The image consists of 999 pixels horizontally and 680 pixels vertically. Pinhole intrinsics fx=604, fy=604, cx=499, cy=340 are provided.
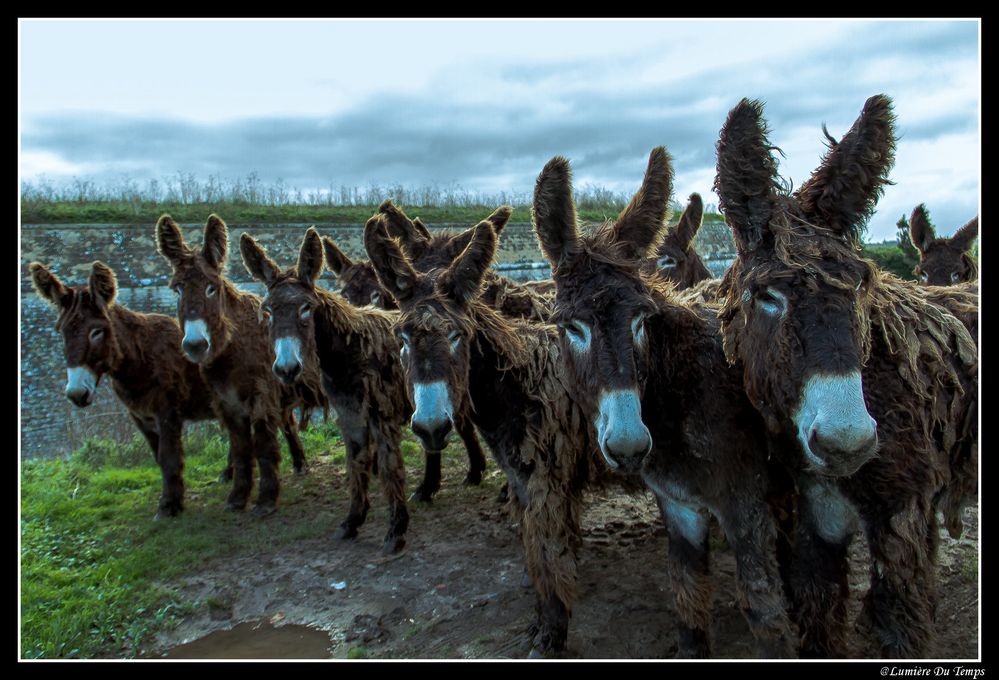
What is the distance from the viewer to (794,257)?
246 centimetres

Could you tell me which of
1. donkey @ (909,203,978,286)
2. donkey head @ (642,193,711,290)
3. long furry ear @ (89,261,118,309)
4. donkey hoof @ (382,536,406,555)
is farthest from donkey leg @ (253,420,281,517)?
donkey @ (909,203,978,286)

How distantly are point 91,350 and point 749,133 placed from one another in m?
6.79

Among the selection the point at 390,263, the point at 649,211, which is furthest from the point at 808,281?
the point at 390,263

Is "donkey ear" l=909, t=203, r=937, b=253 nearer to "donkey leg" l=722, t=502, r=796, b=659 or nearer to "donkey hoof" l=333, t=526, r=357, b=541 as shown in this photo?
"donkey leg" l=722, t=502, r=796, b=659

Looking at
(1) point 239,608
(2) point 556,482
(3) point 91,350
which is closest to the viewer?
(2) point 556,482

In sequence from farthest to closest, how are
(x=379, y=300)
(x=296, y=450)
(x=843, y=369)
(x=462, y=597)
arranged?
(x=296, y=450) < (x=379, y=300) < (x=462, y=597) < (x=843, y=369)

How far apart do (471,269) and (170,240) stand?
4.39 m

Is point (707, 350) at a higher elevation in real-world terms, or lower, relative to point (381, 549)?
higher

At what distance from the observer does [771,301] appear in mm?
2504

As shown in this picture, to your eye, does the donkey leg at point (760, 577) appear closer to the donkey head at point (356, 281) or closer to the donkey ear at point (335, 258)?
the donkey head at point (356, 281)

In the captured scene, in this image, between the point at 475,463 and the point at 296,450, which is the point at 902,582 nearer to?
the point at 475,463

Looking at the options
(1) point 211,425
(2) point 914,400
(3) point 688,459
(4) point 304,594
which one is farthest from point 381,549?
(1) point 211,425
